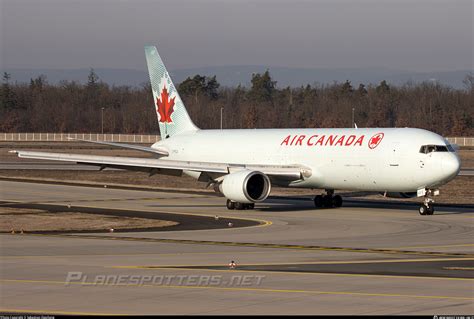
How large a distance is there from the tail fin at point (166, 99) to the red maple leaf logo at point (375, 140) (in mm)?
13960

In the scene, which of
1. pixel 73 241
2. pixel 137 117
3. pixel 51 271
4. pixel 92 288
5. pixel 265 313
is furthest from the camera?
pixel 137 117

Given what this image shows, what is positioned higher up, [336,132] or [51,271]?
[336,132]

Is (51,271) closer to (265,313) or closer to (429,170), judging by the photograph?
(265,313)

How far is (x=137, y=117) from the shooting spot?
620ft

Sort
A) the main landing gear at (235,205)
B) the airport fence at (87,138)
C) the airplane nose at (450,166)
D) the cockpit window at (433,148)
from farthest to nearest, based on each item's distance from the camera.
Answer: the airport fence at (87,138)
the main landing gear at (235,205)
the cockpit window at (433,148)
the airplane nose at (450,166)

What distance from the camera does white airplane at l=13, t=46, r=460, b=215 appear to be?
42.4m

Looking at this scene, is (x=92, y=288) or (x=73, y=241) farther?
(x=73, y=241)

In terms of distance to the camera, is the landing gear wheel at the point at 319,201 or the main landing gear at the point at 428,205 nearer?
the main landing gear at the point at 428,205

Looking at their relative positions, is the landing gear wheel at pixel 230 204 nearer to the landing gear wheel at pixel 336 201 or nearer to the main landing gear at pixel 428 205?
the landing gear wheel at pixel 336 201

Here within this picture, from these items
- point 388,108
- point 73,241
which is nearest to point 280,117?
point 388,108

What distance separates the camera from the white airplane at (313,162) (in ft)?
139

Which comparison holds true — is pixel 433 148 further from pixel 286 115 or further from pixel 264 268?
pixel 286 115

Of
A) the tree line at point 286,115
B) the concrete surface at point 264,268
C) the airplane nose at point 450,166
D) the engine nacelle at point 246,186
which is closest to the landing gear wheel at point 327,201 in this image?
the engine nacelle at point 246,186

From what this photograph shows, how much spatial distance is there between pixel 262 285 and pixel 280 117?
155676mm
